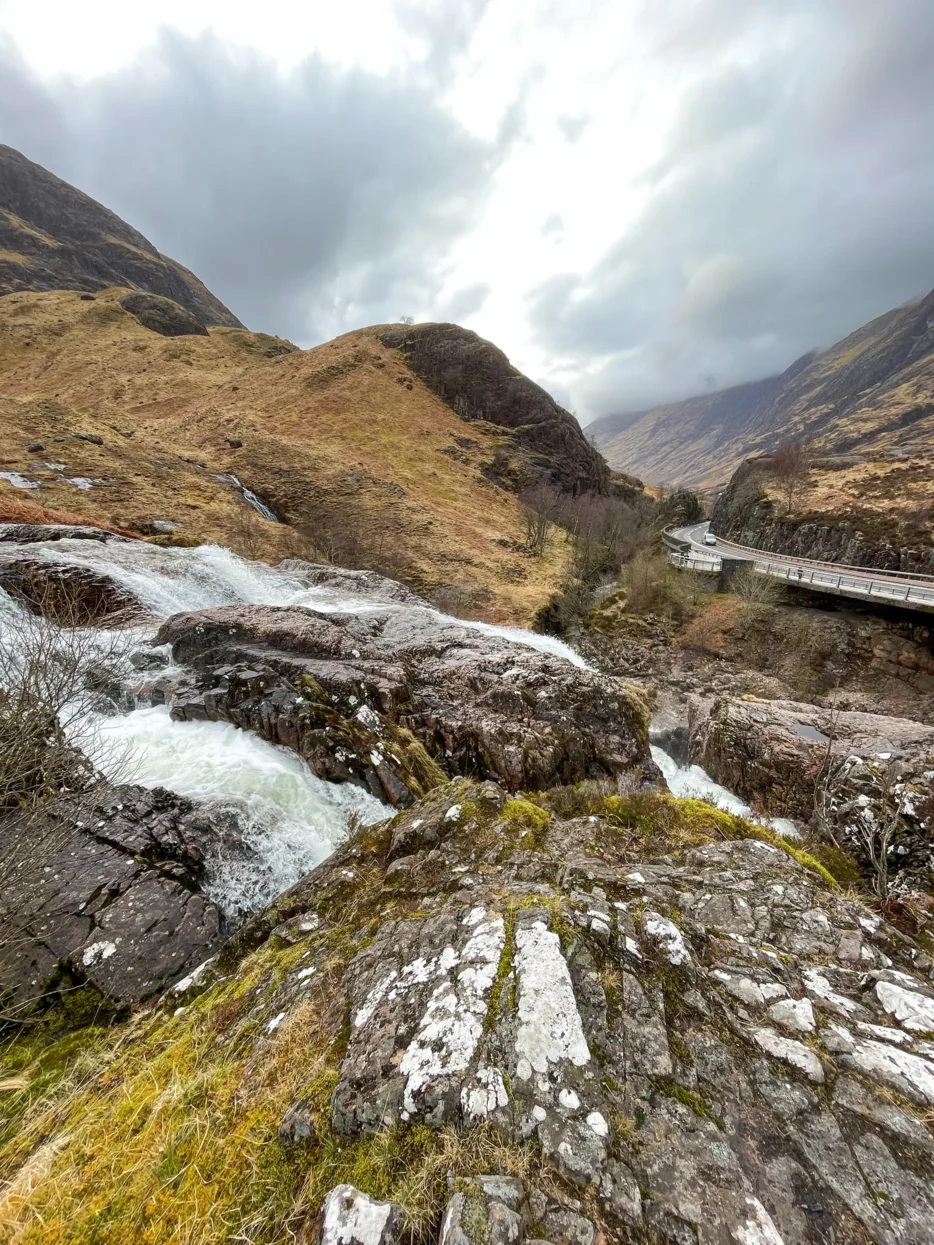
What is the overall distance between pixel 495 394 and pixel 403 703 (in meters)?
79.0

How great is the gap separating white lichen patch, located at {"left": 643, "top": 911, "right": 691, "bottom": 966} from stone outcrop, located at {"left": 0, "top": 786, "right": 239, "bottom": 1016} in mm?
5407

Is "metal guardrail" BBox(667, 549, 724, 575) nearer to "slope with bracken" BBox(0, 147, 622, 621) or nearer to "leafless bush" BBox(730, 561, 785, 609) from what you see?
"leafless bush" BBox(730, 561, 785, 609)

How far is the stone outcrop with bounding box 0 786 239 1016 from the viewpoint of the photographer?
16.8 feet

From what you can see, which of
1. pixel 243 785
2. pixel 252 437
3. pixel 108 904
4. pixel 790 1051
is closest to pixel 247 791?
pixel 243 785

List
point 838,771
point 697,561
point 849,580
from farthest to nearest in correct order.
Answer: point 697,561
point 849,580
point 838,771

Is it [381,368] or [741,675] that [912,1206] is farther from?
[381,368]

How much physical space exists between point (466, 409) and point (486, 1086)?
3259 inches

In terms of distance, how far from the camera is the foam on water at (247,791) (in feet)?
24.3

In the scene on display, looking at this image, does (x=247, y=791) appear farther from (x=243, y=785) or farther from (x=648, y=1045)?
(x=648, y=1045)

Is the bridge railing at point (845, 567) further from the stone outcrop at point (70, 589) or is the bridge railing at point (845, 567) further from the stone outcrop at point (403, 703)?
the stone outcrop at point (70, 589)

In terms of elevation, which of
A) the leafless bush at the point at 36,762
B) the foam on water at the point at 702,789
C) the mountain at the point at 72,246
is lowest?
the foam on water at the point at 702,789

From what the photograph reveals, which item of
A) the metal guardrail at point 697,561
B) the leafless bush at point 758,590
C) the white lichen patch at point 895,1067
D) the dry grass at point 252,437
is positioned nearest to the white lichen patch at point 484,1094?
the white lichen patch at point 895,1067

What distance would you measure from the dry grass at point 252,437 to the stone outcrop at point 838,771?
17.8 m

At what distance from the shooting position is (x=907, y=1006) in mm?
3695
